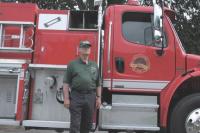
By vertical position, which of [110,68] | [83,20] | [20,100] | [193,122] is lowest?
[193,122]

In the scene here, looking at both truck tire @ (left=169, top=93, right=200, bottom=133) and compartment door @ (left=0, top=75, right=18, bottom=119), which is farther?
compartment door @ (left=0, top=75, right=18, bottom=119)

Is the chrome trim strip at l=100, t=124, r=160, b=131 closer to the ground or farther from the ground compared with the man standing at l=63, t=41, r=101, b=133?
closer to the ground

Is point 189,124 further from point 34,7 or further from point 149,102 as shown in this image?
point 34,7

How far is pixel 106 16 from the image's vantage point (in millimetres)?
8727

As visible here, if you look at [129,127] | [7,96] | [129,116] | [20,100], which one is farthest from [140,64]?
[7,96]

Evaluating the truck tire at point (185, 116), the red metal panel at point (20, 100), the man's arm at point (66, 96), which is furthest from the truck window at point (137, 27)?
the red metal panel at point (20, 100)

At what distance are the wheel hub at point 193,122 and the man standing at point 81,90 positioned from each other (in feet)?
5.68

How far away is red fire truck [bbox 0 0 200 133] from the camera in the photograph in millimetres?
8305

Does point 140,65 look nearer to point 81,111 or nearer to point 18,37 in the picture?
point 81,111

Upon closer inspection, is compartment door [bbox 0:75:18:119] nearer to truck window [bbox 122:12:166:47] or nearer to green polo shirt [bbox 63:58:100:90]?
green polo shirt [bbox 63:58:100:90]

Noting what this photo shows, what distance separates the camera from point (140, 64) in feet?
27.8

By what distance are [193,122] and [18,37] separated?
3.50 m


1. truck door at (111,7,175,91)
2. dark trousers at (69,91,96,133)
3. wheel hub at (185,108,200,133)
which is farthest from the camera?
truck door at (111,7,175,91)

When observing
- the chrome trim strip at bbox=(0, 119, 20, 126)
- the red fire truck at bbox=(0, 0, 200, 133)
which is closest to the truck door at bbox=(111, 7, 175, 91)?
the red fire truck at bbox=(0, 0, 200, 133)
